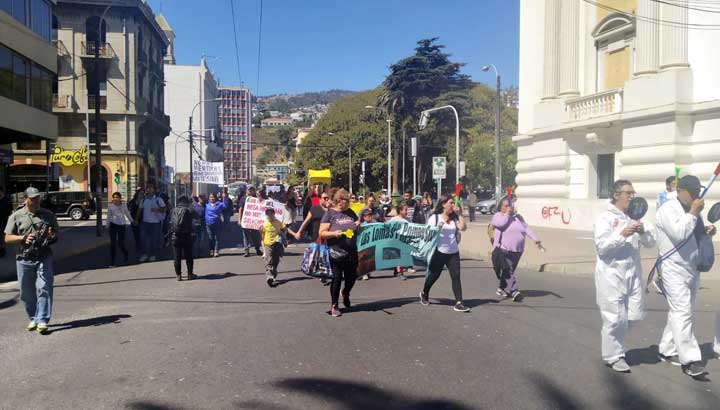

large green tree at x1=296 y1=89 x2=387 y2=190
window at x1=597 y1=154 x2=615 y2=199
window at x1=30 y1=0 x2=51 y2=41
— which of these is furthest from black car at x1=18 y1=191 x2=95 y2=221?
large green tree at x1=296 y1=89 x2=387 y2=190

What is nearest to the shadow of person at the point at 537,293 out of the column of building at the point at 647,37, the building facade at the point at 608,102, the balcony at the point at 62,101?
the building facade at the point at 608,102

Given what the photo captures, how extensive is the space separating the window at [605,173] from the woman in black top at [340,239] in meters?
17.0

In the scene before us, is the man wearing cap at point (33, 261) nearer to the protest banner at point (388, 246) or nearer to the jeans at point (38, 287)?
the jeans at point (38, 287)

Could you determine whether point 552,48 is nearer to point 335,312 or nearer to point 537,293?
point 537,293

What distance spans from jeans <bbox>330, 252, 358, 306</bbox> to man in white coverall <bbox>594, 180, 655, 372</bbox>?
3.52 meters

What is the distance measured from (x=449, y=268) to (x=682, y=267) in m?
3.42

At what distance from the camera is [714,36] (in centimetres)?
1852

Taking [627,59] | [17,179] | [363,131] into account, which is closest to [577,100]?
[627,59]

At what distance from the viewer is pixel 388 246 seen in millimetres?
10438

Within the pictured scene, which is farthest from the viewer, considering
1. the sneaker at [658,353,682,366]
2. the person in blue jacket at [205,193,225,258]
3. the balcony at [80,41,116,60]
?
the balcony at [80,41,116,60]

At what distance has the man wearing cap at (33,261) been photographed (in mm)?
7156

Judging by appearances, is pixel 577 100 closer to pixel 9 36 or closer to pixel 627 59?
pixel 627 59

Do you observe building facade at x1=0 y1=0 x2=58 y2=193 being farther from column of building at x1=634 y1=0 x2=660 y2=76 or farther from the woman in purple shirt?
column of building at x1=634 y1=0 x2=660 y2=76

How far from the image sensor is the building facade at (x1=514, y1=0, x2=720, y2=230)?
18.8m
